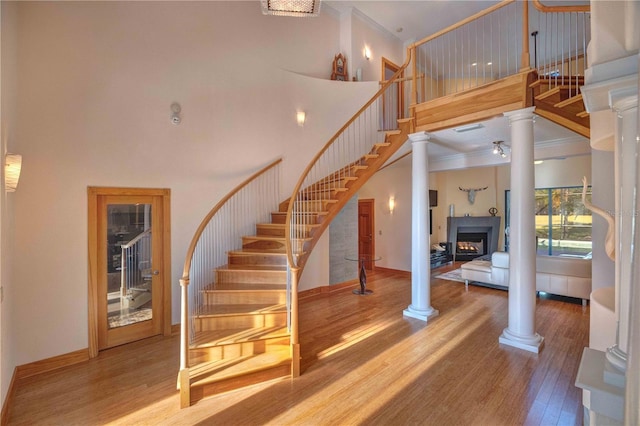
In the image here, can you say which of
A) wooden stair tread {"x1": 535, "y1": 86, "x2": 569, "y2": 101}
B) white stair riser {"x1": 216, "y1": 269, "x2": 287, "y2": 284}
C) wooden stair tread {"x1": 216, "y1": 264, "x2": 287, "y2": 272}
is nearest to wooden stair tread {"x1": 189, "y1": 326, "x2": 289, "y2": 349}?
white stair riser {"x1": 216, "y1": 269, "x2": 287, "y2": 284}

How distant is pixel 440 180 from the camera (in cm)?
994

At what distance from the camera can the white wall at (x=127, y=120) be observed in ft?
10.5

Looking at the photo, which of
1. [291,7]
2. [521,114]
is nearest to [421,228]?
[521,114]

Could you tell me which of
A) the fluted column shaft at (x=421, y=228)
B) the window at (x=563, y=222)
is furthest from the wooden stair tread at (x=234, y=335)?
the window at (x=563, y=222)

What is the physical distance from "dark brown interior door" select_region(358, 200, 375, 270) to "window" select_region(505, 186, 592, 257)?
17.1ft

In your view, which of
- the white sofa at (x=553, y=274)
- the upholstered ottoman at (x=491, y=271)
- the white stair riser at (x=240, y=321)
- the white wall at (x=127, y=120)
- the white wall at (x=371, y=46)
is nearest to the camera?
the white wall at (x=127, y=120)

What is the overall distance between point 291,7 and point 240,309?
10.4ft

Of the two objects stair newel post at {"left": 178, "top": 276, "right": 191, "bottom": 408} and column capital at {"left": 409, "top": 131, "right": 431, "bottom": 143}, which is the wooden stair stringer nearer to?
column capital at {"left": 409, "top": 131, "right": 431, "bottom": 143}

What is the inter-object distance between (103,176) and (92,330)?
1.87m

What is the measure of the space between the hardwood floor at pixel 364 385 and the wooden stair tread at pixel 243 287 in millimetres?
834

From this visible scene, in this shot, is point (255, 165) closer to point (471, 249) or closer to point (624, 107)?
point (624, 107)

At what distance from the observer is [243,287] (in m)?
3.86

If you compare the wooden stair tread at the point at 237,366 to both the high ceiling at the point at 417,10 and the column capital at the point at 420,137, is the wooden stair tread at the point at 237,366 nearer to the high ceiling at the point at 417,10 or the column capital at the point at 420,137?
the column capital at the point at 420,137

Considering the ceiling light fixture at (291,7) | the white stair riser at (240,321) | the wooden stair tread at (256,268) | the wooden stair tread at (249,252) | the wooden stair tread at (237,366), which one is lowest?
the wooden stair tread at (237,366)
